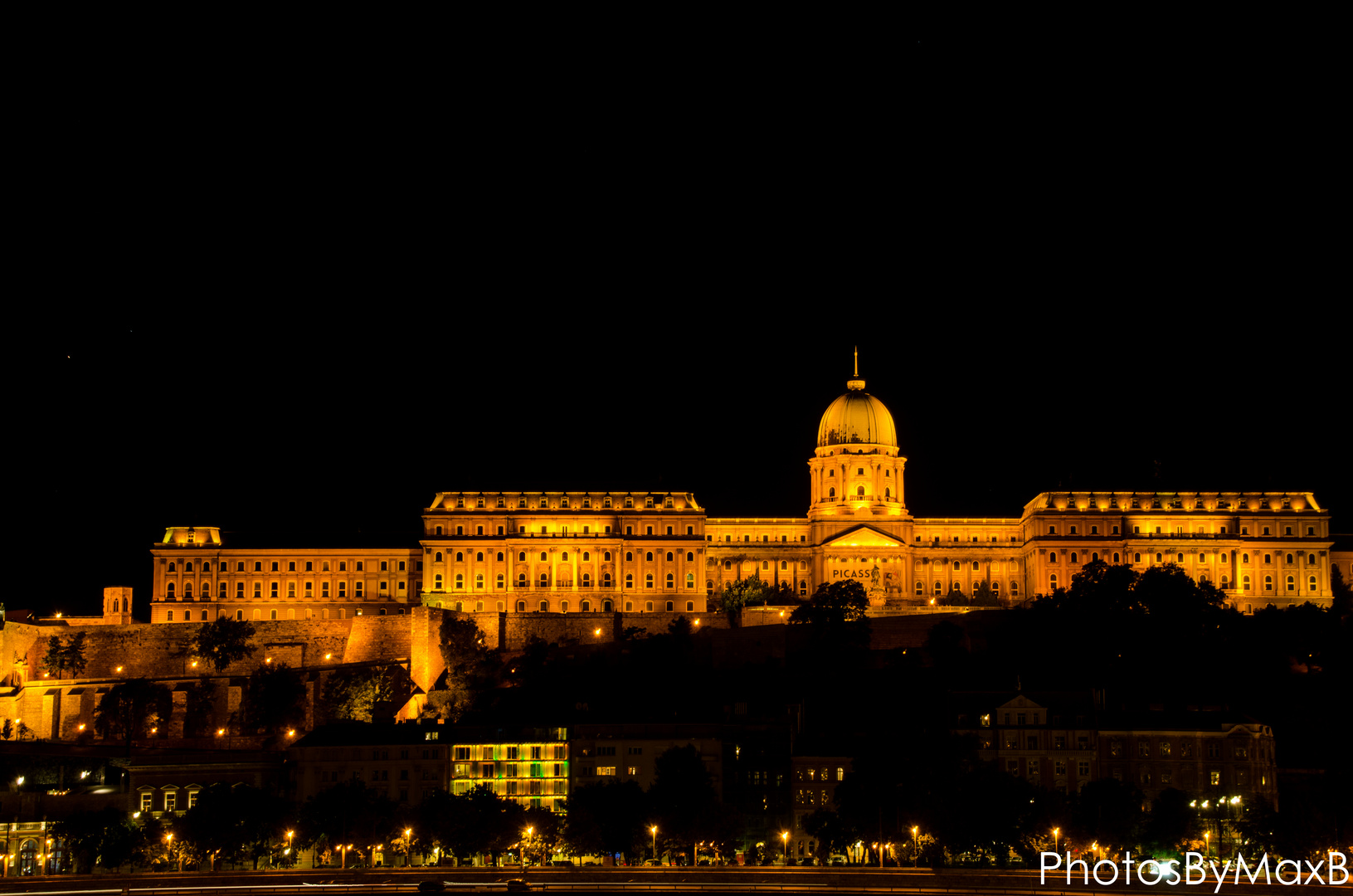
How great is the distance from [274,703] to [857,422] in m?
57.7

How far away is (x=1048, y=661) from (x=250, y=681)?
4301 centimetres

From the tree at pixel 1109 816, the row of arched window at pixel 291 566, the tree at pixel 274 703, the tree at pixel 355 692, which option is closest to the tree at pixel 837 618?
the tree at pixel 355 692

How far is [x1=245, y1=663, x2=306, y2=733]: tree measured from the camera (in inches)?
4013

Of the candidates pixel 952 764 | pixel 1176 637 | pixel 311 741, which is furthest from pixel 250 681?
pixel 1176 637

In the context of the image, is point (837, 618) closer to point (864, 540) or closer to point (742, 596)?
point (742, 596)

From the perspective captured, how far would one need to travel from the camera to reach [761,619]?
123188 millimetres

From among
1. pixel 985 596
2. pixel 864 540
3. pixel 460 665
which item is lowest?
pixel 460 665

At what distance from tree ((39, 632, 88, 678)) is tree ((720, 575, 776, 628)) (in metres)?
38.2

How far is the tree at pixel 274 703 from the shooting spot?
10194cm

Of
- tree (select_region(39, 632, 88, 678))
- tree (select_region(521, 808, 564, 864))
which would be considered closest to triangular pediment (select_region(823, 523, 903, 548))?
tree (select_region(39, 632, 88, 678))

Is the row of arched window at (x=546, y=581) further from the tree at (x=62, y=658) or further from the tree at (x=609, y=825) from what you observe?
the tree at (x=609, y=825)

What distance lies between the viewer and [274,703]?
102m

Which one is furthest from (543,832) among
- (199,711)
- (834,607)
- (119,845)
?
(834,607)

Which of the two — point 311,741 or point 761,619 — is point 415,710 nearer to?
point 311,741
